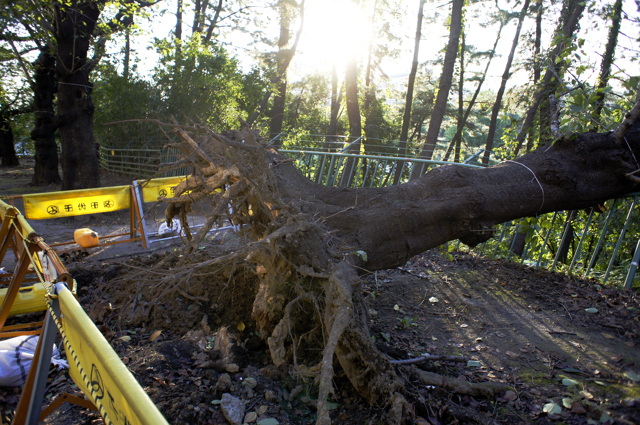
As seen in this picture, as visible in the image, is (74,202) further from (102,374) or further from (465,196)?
(465,196)

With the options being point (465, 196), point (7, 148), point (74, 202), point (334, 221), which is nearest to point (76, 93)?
point (74, 202)

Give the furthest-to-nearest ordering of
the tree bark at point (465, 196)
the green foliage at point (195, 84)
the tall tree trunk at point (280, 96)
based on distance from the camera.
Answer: the tall tree trunk at point (280, 96) → the green foliage at point (195, 84) → the tree bark at point (465, 196)

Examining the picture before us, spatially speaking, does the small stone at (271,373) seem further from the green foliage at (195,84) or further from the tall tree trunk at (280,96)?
the tall tree trunk at (280,96)

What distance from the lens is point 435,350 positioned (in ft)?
10.6

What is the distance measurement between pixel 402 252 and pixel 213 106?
36.7ft

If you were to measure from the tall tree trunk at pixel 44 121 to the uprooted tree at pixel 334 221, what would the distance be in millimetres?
10551

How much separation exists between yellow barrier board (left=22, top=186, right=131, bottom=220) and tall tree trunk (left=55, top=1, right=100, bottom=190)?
3782mm

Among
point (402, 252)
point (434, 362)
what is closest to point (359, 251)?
point (402, 252)

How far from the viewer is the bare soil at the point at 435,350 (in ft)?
7.54

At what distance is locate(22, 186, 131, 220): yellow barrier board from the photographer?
548 centimetres

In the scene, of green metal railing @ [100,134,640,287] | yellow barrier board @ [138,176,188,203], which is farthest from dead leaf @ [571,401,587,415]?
yellow barrier board @ [138,176,188,203]

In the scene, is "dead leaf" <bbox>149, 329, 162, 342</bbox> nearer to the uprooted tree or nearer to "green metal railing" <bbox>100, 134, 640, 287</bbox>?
the uprooted tree

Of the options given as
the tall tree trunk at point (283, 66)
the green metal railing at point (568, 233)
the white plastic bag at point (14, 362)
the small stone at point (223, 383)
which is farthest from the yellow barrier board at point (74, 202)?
the tall tree trunk at point (283, 66)

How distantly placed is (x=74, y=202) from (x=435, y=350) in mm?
5748
